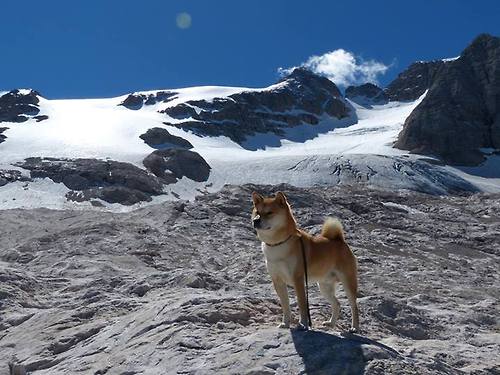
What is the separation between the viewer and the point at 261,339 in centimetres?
812

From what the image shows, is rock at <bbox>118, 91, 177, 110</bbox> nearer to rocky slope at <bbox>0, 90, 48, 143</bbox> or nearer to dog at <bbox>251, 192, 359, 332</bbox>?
rocky slope at <bbox>0, 90, 48, 143</bbox>

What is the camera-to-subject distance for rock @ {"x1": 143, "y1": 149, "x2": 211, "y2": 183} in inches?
3327

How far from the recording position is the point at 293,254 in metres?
8.34

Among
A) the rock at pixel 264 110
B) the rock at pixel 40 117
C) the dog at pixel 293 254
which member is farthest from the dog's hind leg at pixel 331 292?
the rock at pixel 40 117

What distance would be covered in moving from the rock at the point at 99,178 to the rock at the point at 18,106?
189ft

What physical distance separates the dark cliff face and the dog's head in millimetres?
108482

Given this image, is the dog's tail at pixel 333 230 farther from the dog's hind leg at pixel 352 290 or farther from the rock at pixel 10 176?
the rock at pixel 10 176

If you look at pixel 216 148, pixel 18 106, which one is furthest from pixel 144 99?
pixel 216 148

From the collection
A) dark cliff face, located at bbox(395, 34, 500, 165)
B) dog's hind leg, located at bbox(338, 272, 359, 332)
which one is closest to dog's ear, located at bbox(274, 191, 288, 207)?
dog's hind leg, located at bbox(338, 272, 359, 332)

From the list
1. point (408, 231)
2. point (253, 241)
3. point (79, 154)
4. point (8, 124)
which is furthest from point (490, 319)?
point (8, 124)

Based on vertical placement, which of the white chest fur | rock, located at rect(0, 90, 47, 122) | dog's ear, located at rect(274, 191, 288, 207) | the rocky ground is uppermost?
rock, located at rect(0, 90, 47, 122)

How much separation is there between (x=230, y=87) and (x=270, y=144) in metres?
54.2

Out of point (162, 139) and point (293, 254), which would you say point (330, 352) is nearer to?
point (293, 254)

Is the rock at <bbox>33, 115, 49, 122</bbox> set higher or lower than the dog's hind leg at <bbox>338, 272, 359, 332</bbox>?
higher
